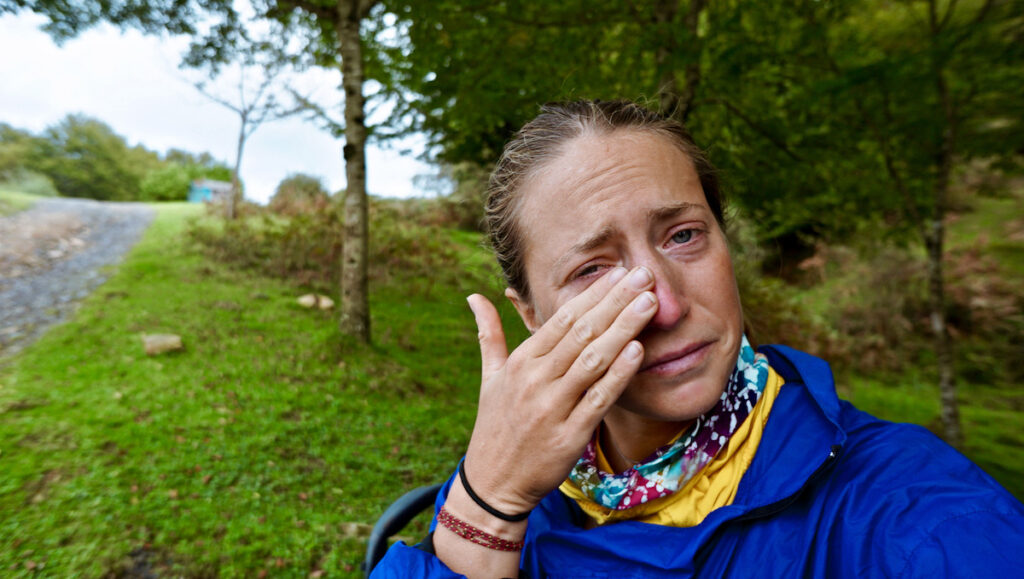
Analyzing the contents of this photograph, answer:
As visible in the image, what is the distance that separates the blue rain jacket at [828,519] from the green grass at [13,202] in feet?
65.7

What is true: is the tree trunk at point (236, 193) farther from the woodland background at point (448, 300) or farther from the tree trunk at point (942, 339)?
the tree trunk at point (942, 339)

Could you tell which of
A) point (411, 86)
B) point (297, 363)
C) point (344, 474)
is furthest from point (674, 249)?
point (297, 363)

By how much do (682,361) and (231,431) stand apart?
4.93 metres

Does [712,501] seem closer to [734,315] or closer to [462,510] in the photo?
[734,315]

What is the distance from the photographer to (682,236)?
145cm

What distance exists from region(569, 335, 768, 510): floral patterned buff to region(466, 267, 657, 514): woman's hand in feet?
1.17

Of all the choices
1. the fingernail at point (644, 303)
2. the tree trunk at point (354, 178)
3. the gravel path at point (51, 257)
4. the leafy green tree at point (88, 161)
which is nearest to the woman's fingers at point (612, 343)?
the fingernail at point (644, 303)

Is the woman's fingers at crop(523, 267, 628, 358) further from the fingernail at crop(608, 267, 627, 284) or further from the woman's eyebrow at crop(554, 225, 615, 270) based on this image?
the woman's eyebrow at crop(554, 225, 615, 270)

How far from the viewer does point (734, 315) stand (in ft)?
4.58

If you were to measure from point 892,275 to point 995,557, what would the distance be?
1145 centimetres

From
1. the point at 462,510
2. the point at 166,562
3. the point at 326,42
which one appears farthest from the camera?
the point at 326,42

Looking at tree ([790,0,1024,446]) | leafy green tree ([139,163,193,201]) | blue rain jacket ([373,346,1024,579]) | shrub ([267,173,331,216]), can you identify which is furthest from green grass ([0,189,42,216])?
tree ([790,0,1024,446])

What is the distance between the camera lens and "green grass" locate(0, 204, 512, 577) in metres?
3.42

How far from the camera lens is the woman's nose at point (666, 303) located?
1.27 meters
